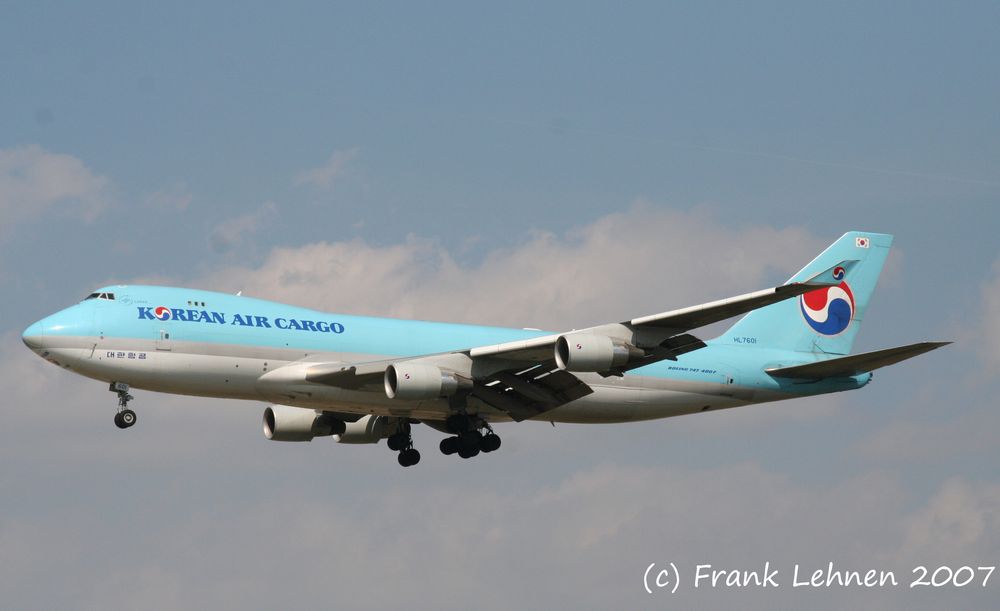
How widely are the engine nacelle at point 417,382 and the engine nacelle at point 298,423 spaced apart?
25.6 ft

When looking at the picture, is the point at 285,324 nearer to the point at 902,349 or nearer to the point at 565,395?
the point at 565,395

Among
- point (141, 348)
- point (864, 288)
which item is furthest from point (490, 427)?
point (864, 288)

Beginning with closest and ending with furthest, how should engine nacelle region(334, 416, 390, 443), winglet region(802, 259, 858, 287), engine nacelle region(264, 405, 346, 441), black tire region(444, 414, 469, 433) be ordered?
1. black tire region(444, 414, 469, 433)
2. engine nacelle region(264, 405, 346, 441)
3. engine nacelle region(334, 416, 390, 443)
4. winglet region(802, 259, 858, 287)

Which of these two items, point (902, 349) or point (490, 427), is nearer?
point (902, 349)

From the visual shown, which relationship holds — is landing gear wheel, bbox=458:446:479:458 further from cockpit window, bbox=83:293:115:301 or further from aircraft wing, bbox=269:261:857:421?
cockpit window, bbox=83:293:115:301

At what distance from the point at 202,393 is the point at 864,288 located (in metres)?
25.4

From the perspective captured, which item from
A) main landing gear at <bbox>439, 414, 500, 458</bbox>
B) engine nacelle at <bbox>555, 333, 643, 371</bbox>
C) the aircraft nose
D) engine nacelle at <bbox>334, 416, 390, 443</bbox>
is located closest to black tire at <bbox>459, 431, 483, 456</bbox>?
main landing gear at <bbox>439, 414, 500, 458</bbox>

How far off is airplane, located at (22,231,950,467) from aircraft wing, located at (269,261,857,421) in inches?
2.2

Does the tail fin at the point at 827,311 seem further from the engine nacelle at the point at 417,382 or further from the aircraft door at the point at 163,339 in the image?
the aircraft door at the point at 163,339

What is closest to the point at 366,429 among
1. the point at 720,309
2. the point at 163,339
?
the point at 163,339

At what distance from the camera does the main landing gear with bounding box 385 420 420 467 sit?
51.8 meters

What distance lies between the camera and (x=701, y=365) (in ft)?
167

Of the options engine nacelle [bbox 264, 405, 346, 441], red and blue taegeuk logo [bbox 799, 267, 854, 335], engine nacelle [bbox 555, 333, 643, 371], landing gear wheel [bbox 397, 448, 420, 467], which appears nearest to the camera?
engine nacelle [bbox 555, 333, 643, 371]

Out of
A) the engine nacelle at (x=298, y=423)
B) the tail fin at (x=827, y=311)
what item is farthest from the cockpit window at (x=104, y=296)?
the tail fin at (x=827, y=311)
